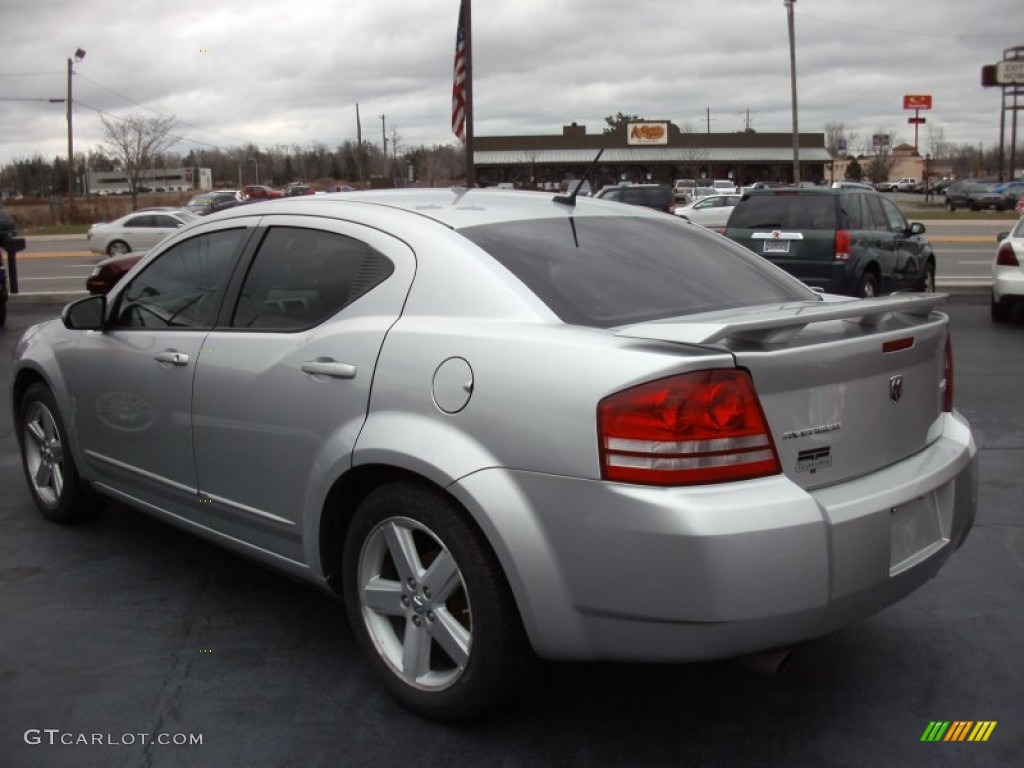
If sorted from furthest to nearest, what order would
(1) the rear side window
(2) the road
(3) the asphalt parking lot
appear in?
(2) the road
(1) the rear side window
(3) the asphalt parking lot

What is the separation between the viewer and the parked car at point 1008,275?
12344 mm

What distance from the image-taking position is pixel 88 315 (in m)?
4.62

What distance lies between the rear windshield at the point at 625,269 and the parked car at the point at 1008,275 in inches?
375

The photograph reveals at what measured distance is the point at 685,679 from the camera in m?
3.48

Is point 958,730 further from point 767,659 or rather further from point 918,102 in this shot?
point 918,102

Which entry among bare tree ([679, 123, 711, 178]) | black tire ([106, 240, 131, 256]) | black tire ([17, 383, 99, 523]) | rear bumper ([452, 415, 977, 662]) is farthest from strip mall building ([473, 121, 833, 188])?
rear bumper ([452, 415, 977, 662])

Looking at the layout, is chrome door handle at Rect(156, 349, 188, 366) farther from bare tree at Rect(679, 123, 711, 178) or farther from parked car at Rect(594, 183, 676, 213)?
bare tree at Rect(679, 123, 711, 178)

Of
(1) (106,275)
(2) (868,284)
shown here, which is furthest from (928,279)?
(1) (106,275)

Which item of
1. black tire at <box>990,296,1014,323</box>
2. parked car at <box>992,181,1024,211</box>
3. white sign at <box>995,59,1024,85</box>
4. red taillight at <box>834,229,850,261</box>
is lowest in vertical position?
black tire at <box>990,296,1014,323</box>

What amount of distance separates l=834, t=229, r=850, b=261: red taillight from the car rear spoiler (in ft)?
31.8

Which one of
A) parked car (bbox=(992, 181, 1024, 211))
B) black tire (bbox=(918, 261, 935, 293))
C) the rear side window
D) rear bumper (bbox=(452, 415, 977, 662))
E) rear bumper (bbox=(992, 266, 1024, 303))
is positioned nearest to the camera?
rear bumper (bbox=(452, 415, 977, 662))

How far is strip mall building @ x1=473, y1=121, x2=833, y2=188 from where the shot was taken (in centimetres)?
7394

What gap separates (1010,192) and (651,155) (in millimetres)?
26426

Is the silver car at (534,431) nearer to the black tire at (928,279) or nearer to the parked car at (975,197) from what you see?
the black tire at (928,279)
